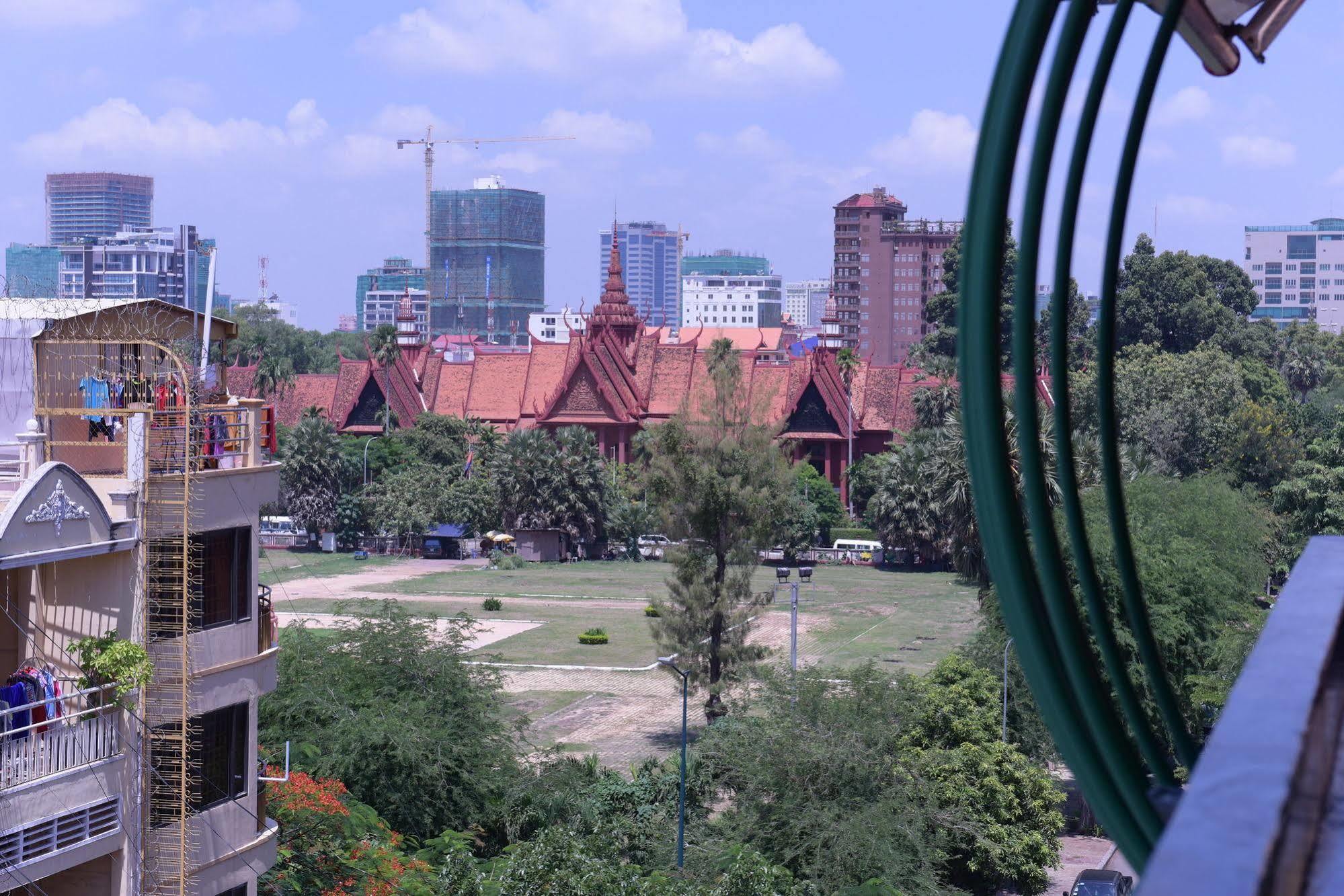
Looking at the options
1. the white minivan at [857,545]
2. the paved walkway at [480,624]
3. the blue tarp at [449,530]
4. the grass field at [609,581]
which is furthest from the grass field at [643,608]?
the blue tarp at [449,530]

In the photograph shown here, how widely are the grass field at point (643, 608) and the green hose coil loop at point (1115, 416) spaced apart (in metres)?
35.8

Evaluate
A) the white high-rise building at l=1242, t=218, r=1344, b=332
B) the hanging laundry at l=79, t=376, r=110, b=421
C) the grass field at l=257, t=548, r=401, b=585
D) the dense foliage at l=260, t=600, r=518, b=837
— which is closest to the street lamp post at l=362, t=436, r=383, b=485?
the grass field at l=257, t=548, r=401, b=585

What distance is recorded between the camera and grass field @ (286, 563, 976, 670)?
146 ft

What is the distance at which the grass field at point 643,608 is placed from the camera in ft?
146

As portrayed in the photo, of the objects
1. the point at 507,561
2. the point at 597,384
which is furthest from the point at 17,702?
the point at 597,384

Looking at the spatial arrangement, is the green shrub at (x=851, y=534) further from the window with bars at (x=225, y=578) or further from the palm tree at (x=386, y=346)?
the window with bars at (x=225, y=578)

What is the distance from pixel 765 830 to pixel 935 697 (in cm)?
426

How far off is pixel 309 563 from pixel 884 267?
3550 inches

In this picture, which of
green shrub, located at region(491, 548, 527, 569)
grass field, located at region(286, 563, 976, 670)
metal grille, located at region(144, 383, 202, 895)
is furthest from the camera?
green shrub, located at region(491, 548, 527, 569)

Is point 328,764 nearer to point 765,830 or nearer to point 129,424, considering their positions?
point 765,830

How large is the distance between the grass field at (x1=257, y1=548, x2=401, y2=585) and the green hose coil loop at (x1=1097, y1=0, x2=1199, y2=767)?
56.4 metres

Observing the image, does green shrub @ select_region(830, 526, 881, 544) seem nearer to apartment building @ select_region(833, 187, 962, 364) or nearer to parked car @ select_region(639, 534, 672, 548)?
parked car @ select_region(639, 534, 672, 548)

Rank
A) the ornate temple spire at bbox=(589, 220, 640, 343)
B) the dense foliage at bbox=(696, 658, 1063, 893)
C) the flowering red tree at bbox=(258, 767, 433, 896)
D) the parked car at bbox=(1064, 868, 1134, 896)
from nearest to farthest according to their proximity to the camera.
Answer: the flowering red tree at bbox=(258, 767, 433, 896)
the parked car at bbox=(1064, 868, 1134, 896)
the dense foliage at bbox=(696, 658, 1063, 893)
the ornate temple spire at bbox=(589, 220, 640, 343)

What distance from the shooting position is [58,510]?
407 inches
